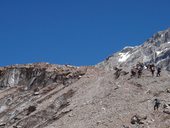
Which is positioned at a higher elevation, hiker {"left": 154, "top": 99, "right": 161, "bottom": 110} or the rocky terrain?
the rocky terrain

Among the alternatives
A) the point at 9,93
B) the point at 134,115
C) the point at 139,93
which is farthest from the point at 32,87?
the point at 134,115

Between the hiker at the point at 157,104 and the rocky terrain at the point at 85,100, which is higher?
the rocky terrain at the point at 85,100

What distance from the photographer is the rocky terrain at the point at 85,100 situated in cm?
4500

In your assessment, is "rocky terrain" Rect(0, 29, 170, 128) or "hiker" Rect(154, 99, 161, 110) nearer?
"hiker" Rect(154, 99, 161, 110)

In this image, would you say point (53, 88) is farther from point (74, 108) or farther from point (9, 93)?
point (74, 108)

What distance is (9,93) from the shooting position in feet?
246

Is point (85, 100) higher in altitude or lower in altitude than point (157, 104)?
higher

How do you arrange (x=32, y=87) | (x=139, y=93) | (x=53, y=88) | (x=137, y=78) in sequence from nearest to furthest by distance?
(x=139, y=93)
(x=137, y=78)
(x=53, y=88)
(x=32, y=87)

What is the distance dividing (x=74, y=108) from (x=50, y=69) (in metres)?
26.0

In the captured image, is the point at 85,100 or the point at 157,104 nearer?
the point at 157,104

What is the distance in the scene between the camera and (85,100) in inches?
2128

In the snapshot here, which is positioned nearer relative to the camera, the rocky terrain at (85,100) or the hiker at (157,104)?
the hiker at (157,104)

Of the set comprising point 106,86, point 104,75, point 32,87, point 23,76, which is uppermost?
point 23,76

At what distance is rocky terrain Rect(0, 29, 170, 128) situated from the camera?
148 ft
